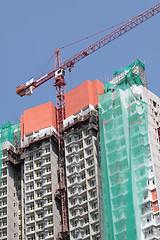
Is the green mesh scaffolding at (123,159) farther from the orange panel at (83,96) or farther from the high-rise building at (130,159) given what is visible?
the orange panel at (83,96)

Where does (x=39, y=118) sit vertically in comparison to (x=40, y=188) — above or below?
above

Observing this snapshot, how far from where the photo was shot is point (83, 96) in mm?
132375

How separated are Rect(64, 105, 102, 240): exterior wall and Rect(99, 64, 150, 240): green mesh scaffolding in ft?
11.9

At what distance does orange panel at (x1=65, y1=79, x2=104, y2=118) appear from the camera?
431ft

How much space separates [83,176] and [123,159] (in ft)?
40.7

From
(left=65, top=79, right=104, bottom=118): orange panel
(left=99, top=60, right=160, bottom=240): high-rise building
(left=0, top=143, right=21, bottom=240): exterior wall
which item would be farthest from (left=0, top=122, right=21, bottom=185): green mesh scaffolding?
(left=99, top=60, right=160, bottom=240): high-rise building

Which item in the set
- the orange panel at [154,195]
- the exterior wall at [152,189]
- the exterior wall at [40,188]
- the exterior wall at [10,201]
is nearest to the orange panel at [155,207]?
the exterior wall at [152,189]

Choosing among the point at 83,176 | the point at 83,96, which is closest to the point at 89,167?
the point at 83,176

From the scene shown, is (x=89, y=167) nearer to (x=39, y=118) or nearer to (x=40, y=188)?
(x=40, y=188)

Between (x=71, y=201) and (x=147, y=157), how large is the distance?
19509 millimetres

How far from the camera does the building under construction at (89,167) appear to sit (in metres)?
111

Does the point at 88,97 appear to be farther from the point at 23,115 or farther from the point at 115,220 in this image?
the point at 115,220

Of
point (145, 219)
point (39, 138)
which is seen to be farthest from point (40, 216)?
point (145, 219)

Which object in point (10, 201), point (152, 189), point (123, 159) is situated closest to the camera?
point (152, 189)
